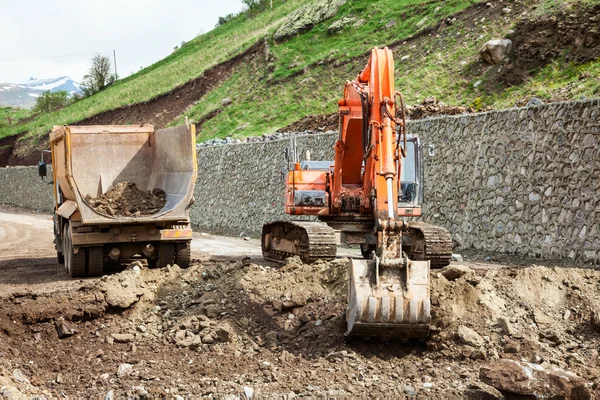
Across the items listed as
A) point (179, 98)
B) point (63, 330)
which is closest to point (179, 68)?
point (179, 98)

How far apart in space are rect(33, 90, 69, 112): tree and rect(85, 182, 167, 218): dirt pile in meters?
75.8

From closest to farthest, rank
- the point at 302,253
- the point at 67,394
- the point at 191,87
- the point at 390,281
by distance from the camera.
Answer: the point at 67,394, the point at 390,281, the point at 302,253, the point at 191,87

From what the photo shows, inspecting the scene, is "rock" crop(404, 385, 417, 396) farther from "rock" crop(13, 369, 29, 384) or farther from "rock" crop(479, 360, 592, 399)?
"rock" crop(13, 369, 29, 384)

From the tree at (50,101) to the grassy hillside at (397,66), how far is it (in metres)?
23.1

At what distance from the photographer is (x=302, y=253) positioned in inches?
501

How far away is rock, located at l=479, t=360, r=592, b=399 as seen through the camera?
20.8 feet

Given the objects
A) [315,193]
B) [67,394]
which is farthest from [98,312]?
[315,193]

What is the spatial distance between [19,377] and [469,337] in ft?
14.5

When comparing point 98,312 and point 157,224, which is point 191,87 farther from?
point 98,312

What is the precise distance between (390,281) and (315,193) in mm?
5863

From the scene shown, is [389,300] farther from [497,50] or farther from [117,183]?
[497,50]

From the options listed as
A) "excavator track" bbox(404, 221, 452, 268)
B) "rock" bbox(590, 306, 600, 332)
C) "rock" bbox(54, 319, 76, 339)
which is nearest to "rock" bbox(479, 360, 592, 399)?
"rock" bbox(590, 306, 600, 332)

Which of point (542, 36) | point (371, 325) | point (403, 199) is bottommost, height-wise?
point (371, 325)

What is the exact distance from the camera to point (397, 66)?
34500 millimetres
